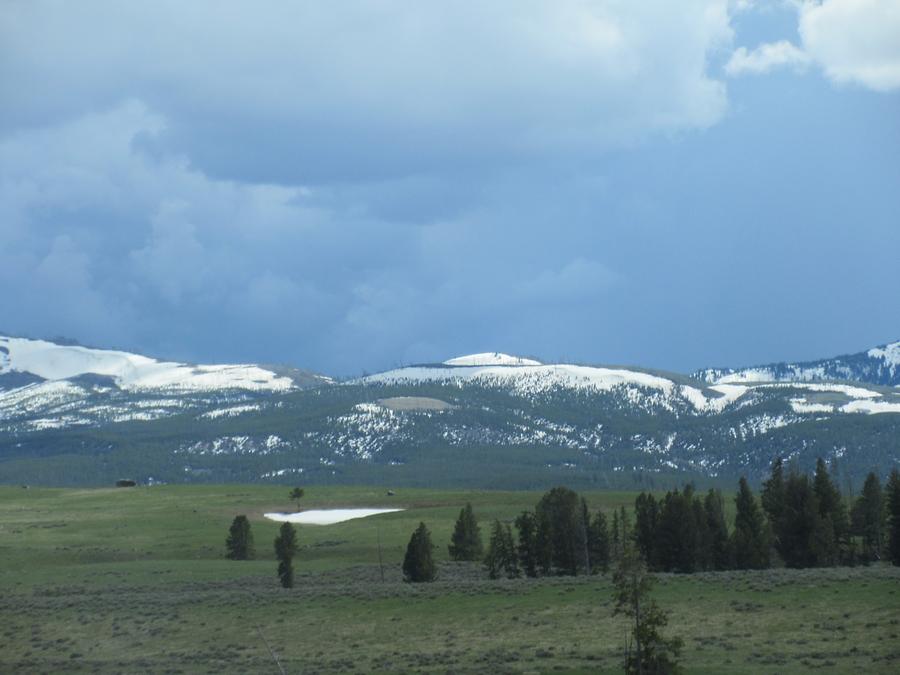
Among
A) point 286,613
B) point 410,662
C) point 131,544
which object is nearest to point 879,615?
point 410,662

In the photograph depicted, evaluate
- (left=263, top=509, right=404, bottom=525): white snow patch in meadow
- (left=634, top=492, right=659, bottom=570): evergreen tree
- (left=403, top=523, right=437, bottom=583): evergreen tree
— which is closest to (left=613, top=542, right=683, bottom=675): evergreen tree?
(left=403, top=523, right=437, bottom=583): evergreen tree

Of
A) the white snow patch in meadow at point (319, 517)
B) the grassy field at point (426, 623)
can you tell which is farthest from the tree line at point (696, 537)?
the white snow patch in meadow at point (319, 517)

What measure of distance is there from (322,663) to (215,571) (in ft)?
150

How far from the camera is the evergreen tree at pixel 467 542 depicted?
415 feet

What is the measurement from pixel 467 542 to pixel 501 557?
16430mm

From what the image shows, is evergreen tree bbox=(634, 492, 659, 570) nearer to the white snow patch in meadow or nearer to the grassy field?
the grassy field

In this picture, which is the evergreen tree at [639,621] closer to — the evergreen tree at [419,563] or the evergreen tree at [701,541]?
the evergreen tree at [419,563]

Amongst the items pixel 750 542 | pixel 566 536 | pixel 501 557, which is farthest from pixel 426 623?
pixel 750 542

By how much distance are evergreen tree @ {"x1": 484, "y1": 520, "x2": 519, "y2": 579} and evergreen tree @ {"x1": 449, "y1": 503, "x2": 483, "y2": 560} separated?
45.3 feet

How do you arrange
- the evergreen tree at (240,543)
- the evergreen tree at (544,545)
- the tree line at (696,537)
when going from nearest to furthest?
the tree line at (696,537) < the evergreen tree at (544,545) < the evergreen tree at (240,543)

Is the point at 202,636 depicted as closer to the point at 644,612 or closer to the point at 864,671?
the point at 644,612

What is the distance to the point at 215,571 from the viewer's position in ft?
380

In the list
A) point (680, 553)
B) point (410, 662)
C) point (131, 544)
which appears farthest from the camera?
point (131, 544)

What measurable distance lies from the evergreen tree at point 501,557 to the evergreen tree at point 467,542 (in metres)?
13.8
